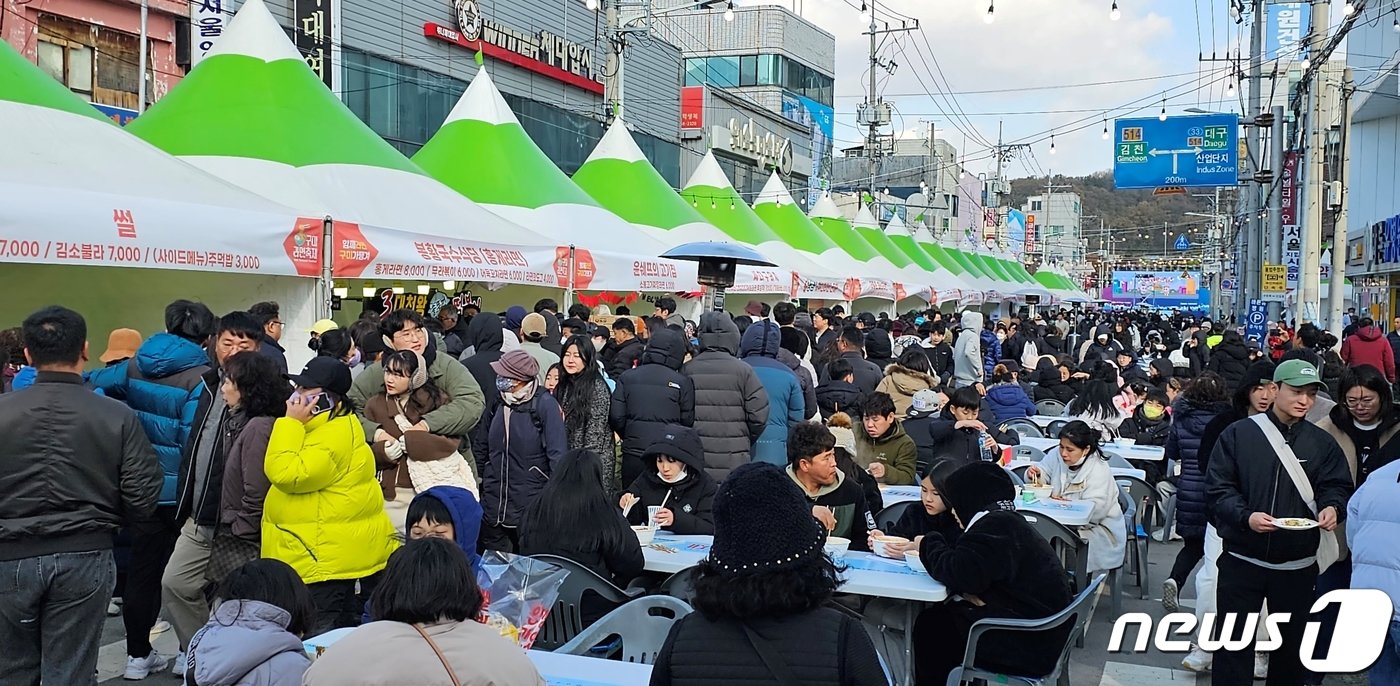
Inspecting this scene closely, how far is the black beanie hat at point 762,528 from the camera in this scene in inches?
94.4

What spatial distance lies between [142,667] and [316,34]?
15.7 metres

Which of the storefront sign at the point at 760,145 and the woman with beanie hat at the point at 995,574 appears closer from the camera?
the woman with beanie hat at the point at 995,574

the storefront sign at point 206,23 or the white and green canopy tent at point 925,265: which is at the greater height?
the storefront sign at point 206,23

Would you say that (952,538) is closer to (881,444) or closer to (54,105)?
(881,444)

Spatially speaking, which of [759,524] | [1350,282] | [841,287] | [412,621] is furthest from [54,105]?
[1350,282]

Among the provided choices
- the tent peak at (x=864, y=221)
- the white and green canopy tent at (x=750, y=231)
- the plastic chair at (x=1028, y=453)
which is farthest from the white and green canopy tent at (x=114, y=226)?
the tent peak at (x=864, y=221)

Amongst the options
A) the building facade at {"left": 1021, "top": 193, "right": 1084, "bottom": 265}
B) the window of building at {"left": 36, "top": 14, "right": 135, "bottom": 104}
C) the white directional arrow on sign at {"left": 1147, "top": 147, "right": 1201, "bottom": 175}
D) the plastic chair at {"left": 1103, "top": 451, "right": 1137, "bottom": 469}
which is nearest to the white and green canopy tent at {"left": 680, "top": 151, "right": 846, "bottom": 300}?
the white directional arrow on sign at {"left": 1147, "top": 147, "right": 1201, "bottom": 175}

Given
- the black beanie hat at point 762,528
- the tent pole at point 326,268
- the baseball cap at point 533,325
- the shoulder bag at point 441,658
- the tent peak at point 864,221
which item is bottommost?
the shoulder bag at point 441,658

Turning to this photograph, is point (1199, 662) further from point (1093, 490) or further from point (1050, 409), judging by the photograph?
point (1050, 409)

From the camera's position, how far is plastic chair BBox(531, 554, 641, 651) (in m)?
4.41

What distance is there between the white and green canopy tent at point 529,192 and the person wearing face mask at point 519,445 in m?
7.09

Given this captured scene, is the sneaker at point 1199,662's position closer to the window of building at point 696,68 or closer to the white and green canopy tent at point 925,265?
the white and green canopy tent at point 925,265

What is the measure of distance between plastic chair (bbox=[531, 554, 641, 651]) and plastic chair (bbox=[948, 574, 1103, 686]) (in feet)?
4.74
